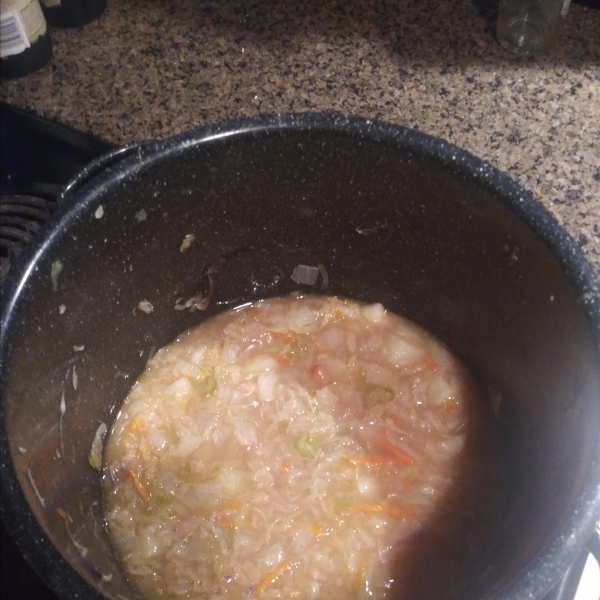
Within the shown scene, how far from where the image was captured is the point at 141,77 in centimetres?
140

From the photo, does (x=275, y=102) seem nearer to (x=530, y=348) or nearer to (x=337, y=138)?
(x=337, y=138)

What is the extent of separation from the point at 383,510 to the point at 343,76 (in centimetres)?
89

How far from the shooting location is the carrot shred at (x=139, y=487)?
1083mm

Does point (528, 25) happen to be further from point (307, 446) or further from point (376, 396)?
point (307, 446)

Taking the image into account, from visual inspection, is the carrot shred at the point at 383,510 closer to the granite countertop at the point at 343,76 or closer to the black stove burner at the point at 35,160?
the granite countertop at the point at 343,76

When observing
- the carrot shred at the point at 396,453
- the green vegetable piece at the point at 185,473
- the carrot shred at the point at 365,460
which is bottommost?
the green vegetable piece at the point at 185,473

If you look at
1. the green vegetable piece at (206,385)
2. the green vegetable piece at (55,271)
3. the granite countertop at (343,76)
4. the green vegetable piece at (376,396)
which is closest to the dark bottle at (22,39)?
the granite countertop at (343,76)

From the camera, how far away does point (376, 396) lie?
118 cm

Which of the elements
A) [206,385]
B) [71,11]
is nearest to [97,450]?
[206,385]

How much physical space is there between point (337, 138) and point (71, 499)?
683mm

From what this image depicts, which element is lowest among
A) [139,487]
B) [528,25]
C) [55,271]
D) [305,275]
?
[139,487]

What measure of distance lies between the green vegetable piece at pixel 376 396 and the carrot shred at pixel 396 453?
8 cm

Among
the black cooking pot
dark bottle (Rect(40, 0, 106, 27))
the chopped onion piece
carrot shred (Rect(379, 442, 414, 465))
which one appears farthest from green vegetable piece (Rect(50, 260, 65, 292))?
dark bottle (Rect(40, 0, 106, 27))

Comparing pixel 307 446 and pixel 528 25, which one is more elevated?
pixel 528 25
